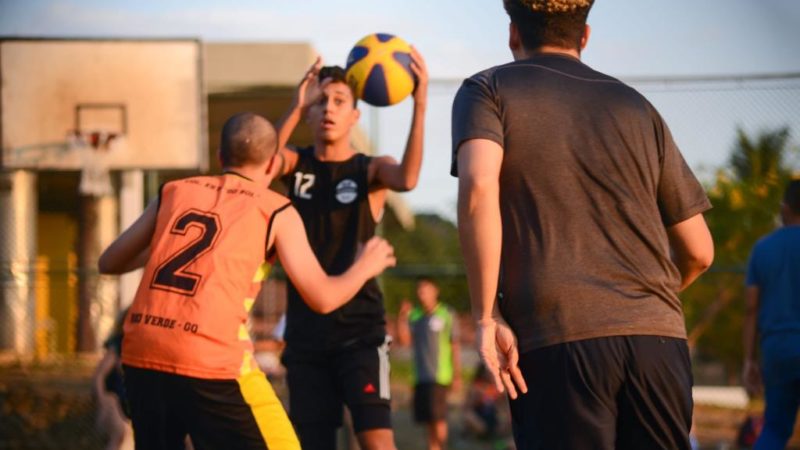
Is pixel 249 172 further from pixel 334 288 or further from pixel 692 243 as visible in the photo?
pixel 692 243

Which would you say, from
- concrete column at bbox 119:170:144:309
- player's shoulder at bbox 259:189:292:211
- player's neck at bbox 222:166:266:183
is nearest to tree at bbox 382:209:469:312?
concrete column at bbox 119:170:144:309

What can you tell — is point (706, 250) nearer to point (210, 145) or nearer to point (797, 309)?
point (797, 309)

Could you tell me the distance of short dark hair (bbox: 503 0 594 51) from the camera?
11.9 ft

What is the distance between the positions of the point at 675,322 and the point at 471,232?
694 mm

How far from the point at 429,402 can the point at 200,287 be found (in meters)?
8.59

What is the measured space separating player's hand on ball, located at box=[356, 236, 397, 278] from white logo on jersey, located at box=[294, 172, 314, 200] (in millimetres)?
1698

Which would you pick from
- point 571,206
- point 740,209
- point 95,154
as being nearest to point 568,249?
point 571,206

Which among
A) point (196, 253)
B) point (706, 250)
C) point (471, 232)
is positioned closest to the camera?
point (471, 232)

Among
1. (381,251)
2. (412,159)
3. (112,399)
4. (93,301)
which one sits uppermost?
(412,159)

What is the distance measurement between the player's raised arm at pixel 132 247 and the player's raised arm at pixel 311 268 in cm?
50

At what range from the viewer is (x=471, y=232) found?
3486 mm

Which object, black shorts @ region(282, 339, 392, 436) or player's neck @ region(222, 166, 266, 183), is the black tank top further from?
player's neck @ region(222, 166, 266, 183)

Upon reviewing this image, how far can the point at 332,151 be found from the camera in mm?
6539

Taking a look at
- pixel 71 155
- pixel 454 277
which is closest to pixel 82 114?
pixel 71 155
